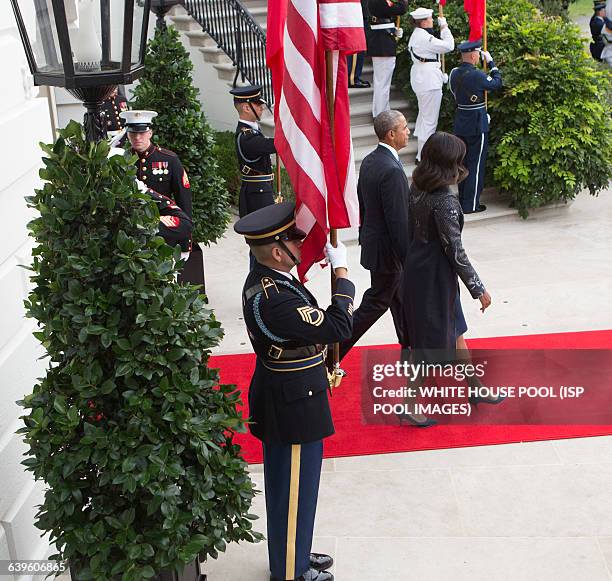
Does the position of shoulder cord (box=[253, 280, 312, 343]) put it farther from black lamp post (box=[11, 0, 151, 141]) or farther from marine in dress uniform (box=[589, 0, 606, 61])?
marine in dress uniform (box=[589, 0, 606, 61])

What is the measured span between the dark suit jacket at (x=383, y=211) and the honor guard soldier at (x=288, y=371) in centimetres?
178

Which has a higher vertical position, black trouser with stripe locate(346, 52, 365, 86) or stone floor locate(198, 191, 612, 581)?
black trouser with stripe locate(346, 52, 365, 86)

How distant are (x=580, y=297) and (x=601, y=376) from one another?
6.16ft

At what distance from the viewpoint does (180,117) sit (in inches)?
336

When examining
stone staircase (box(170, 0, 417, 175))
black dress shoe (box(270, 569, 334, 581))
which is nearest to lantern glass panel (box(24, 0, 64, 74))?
black dress shoe (box(270, 569, 334, 581))

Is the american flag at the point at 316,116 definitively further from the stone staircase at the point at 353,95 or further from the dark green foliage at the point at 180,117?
the stone staircase at the point at 353,95

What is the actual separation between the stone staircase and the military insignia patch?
8188mm

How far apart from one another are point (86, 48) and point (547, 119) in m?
8.69

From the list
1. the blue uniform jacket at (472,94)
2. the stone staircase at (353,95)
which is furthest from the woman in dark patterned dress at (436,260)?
the stone staircase at (353,95)

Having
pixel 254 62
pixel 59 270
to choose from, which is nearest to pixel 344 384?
pixel 59 270

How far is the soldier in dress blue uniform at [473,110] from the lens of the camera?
11.1 meters

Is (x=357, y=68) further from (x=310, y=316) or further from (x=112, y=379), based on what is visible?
(x=112, y=379)

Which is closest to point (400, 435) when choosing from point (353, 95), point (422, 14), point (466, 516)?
point (466, 516)

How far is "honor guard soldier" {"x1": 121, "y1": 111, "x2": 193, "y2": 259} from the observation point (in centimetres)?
704
